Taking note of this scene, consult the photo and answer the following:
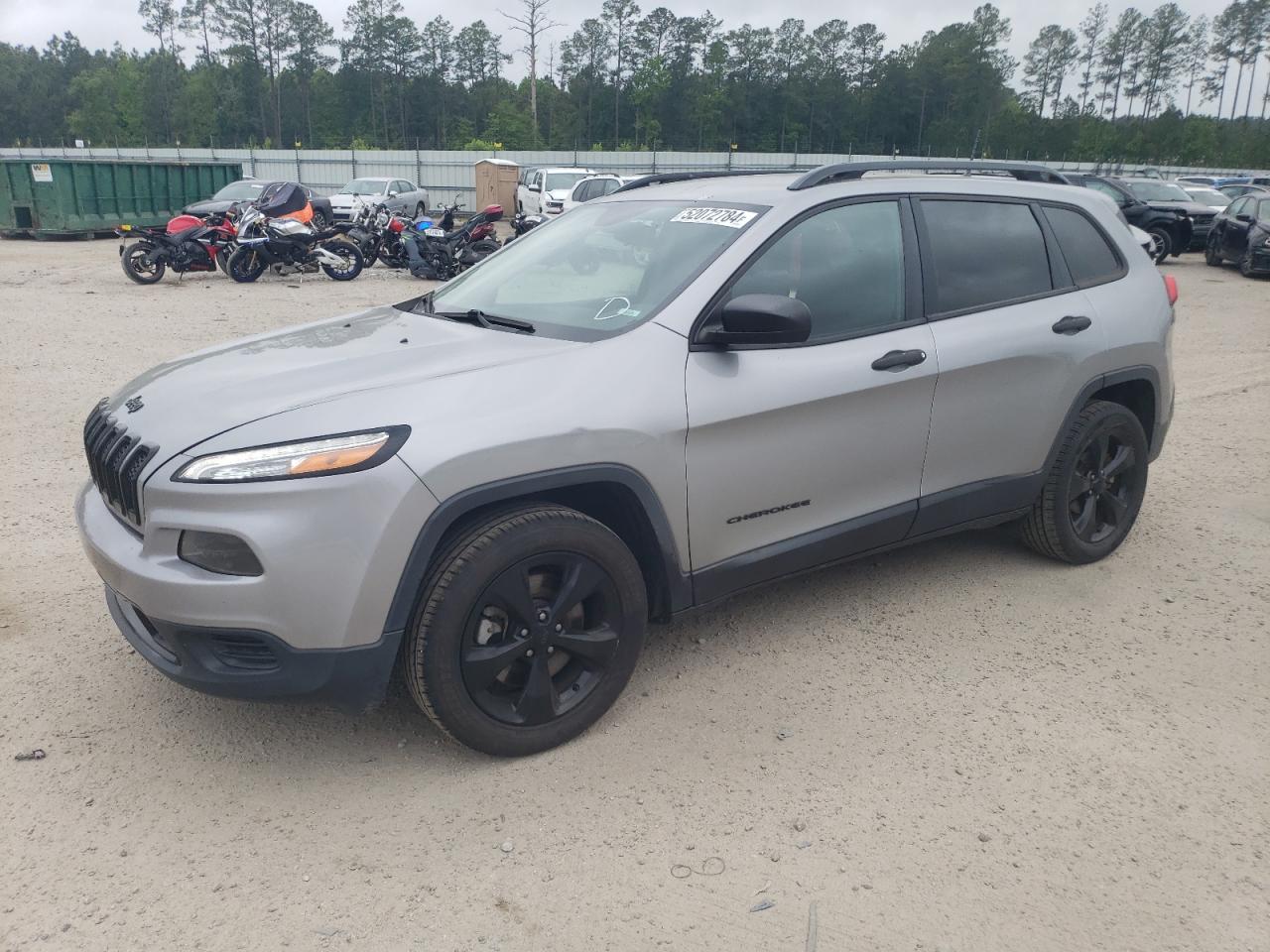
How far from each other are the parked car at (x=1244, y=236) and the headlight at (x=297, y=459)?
60.3 ft

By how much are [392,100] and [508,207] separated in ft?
221

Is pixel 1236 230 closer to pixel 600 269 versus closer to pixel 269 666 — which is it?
pixel 600 269

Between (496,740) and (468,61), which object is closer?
(496,740)

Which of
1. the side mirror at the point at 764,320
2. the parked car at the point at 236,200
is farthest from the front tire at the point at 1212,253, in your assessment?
the side mirror at the point at 764,320

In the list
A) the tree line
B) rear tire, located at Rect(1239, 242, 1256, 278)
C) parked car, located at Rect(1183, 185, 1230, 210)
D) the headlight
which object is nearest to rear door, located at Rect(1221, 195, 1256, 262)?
rear tire, located at Rect(1239, 242, 1256, 278)

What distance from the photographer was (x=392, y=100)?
303 ft

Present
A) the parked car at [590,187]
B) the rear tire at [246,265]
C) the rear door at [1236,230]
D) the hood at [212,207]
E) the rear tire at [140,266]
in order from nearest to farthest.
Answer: the rear tire at [140,266]
the rear tire at [246,265]
the rear door at [1236,230]
the hood at [212,207]
the parked car at [590,187]

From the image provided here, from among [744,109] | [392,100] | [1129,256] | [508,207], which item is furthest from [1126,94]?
[1129,256]

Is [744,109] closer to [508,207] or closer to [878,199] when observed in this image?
[508,207]

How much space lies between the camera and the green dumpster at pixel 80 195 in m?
21.5

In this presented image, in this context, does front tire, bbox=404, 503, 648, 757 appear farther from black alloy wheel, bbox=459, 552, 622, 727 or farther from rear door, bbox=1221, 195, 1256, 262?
rear door, bbox=1221, 195, 1256, 262

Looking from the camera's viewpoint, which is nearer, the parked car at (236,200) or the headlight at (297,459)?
the headlight at (297,459)

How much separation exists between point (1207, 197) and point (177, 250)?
20.7 m

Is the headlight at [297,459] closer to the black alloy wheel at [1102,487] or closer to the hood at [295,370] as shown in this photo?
the hood at [295,370]
